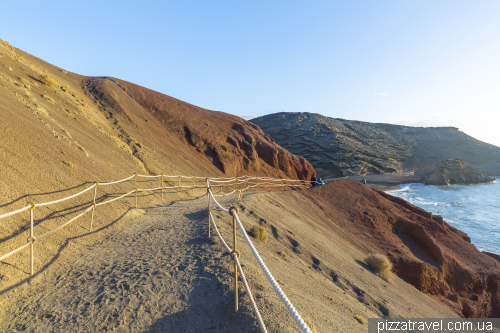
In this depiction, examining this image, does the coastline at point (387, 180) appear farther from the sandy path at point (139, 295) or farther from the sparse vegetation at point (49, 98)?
the sandy path at point (139, 295)

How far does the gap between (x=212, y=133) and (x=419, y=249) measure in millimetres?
21362

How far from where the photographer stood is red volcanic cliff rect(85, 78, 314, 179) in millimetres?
26203

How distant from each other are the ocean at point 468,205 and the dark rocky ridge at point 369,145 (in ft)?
49.7

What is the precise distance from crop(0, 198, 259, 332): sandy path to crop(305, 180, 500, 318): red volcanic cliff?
11.7 m

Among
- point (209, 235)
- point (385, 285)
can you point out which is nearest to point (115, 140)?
point (209, 235)

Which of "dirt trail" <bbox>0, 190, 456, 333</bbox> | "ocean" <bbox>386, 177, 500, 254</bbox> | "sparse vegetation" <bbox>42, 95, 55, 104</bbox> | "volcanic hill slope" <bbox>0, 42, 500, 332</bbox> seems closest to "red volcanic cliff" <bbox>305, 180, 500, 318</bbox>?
"volcanic hill slope" <bbox>0, 42, 500, 332</bbox>

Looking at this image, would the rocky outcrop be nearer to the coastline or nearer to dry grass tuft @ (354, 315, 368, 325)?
the coastline

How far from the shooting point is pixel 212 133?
96.1 ft

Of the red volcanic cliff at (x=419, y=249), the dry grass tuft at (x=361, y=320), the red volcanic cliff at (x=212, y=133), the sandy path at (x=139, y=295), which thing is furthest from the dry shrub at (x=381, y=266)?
the red volcanic cliff at (x=212, y=133)

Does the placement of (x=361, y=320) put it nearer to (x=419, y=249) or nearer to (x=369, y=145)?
(x=419, y=249)

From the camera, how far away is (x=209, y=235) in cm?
609

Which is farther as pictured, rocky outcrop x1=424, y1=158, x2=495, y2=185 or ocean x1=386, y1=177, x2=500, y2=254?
rocky outcrop x1=424, y1=158, x2=495, y2=185

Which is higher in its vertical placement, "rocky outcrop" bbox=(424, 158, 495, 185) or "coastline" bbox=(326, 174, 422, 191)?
"rocky outcrop" bbox=(424, 158, 495, 185)

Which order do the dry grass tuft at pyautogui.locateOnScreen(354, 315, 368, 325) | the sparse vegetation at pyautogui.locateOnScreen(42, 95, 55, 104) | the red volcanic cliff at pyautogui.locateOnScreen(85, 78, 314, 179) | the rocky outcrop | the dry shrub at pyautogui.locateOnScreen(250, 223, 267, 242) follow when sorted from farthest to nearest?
the rocky outcrop
the red volcanic cliff at pyautogui.locateOnScreen(85, 78, 314, 179)
the sparse vegetation at pyautogui.locateOnScreen(42, 95, 55, 104)
the dry shrub at pyautogui.locateOnScreen(250, 223, 267, 242)
the dry grass tuft at pyautogui.locateOnScreen(354, 315, 368, 325)
